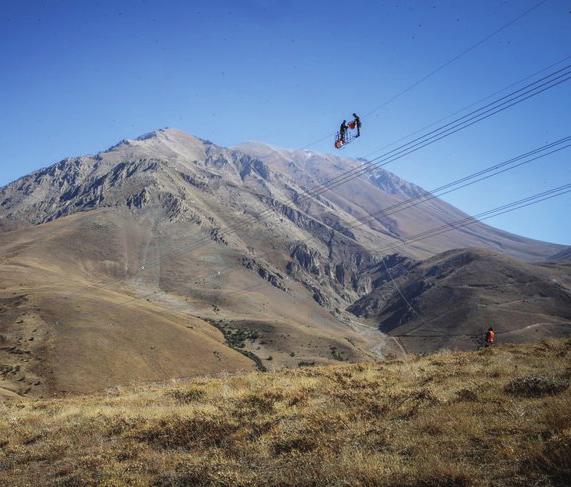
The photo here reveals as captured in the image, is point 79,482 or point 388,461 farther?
point 79,482

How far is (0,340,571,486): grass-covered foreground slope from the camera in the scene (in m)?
9.33

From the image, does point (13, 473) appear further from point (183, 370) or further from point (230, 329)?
point (230, 329)

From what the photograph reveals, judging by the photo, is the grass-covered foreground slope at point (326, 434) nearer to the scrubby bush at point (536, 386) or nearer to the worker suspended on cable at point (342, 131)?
the scrubby bush at point (536, 386)

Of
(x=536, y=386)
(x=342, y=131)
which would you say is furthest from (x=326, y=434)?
(x=342, y=131)

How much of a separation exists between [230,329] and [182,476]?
508 ft

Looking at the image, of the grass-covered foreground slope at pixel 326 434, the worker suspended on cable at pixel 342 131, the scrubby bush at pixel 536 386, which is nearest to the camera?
the grass-covered foreground slope at pixel 326 434

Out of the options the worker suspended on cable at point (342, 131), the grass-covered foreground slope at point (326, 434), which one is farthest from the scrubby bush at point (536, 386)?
the worker suspended on cable at point (342, 131)

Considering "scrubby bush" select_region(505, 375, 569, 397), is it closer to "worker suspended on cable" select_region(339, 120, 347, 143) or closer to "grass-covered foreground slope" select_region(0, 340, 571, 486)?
"grass-covered foreground slope" select_region(0, 340, 571, 486)

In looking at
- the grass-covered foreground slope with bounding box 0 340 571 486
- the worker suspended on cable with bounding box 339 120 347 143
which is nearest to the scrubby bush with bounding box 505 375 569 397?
the grass-covered foreground slope with bounding box 0 340 571 486

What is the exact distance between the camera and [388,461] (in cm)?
969

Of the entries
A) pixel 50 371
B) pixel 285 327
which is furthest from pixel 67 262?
pixel 50 371

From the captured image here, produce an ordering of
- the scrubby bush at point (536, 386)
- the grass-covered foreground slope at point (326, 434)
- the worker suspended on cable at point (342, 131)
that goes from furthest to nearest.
A: the worker suspended on cable at point (342, 131), the scrubby bush at point (536, 386), the grass-covered foreground slope at point (326, 434)

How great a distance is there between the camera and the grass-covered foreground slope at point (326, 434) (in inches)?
367

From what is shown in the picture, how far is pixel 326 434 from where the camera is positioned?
12.1 metres
